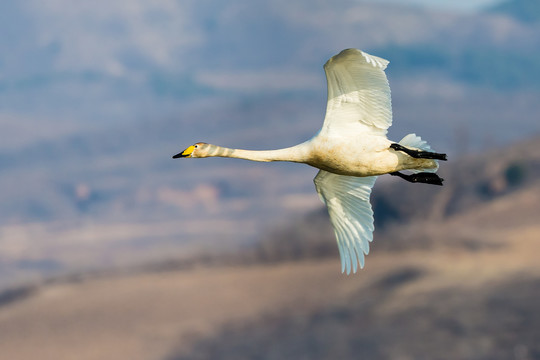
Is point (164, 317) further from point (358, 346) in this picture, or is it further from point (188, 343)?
point (358, 346)

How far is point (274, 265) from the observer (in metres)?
93.1

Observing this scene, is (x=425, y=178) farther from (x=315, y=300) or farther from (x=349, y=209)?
(x=315, y=300)

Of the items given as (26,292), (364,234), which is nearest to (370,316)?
(26,292)

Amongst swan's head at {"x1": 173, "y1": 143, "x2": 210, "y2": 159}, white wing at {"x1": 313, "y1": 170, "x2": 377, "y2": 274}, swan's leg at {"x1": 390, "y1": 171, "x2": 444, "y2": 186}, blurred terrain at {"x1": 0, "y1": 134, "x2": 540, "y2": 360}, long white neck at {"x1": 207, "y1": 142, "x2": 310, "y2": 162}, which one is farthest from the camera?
blurred terrain at {"x1": 0, "y1": 134, "x2": 540, "y2": 360}

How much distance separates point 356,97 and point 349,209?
2544 millimetres

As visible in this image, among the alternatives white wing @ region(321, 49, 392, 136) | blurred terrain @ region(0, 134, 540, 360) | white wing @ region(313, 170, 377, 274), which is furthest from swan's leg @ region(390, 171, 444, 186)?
blurred terrain @ region(0, 134, 540, 360)

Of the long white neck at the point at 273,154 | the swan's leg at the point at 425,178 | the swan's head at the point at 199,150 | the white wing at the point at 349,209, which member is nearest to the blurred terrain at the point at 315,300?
the white wing at the point at 349,209

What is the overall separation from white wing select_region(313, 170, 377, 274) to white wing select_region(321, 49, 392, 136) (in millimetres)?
1709

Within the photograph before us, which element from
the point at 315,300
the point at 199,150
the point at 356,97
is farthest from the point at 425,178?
the point at 315,300

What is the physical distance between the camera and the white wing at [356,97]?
16.0 m

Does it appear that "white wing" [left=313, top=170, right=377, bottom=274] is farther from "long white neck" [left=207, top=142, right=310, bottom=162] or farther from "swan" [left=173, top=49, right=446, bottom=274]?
"long white neck" [left=207, top=142, right=310, bottom=162]

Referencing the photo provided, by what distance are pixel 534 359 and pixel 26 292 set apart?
160 ft

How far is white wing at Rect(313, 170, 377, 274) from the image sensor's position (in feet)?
58.9

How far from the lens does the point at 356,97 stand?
16500 millimetres
